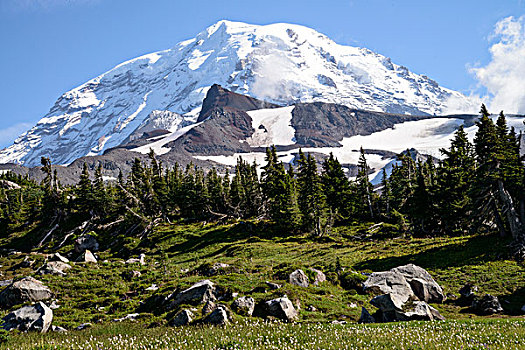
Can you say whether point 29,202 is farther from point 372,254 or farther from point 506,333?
point 506,333

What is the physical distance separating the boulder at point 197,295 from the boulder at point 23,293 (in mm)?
12034

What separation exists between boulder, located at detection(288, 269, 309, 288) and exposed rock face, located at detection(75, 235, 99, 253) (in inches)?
1934

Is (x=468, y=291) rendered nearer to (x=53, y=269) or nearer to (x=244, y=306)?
(x=244, y=306)

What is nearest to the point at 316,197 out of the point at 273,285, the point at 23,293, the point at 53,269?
the point at 273,285

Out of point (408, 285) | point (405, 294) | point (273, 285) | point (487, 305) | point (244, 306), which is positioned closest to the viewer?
point (244, 306)

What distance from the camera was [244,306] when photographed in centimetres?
1975

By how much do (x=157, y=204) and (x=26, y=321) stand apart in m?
63.6

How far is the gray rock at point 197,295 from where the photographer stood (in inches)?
844

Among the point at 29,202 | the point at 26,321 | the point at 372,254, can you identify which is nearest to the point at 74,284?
the point at 26,321

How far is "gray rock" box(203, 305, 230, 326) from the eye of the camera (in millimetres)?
16822

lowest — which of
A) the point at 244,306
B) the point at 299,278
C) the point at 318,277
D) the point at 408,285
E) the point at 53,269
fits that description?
the point at 318,277

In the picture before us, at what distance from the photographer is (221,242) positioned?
5909cm

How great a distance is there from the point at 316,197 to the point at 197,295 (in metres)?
→ 40.6

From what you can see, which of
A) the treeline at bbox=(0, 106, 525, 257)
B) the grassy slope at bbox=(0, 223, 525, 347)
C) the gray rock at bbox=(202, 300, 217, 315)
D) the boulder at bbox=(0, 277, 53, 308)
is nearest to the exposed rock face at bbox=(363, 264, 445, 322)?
the grassy slope at bbox=(0, 223, 525, 347)
